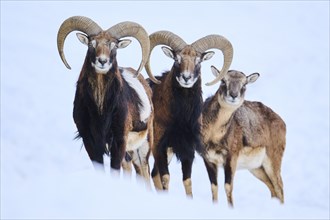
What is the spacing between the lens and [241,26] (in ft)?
169

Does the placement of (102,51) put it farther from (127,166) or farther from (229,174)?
(229,174)

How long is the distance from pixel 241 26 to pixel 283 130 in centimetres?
3048

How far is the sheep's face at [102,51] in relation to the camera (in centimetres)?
1482

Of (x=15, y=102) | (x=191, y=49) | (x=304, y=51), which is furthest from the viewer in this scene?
(x=304, y=51)

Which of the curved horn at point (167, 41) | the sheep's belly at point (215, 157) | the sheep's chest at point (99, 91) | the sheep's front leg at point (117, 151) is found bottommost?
the sheep's belly at point (215, 157)

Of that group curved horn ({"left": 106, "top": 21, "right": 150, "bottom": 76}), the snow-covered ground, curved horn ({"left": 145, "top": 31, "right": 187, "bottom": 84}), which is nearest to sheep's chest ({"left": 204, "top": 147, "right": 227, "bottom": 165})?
the snow-covered ground

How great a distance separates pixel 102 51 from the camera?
14867mm

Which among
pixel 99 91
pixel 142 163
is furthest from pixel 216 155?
pixel 99 91

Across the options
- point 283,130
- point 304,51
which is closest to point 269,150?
point 283,130

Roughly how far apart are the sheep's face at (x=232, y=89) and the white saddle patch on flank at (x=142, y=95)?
97.1 inches

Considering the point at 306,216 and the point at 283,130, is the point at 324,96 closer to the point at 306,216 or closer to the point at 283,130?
the point at 283,130

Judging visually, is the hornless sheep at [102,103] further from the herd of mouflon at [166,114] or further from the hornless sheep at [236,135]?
the hornless sheep at [236,135]

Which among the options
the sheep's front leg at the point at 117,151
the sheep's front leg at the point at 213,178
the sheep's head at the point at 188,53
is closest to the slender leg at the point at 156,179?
the sheep's front leg at the point at 213,178

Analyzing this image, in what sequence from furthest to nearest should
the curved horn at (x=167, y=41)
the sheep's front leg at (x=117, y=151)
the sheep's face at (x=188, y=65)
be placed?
the curved horn at (x=167, y=41) → the sheep's face at (x=188, y=65) → the sheep's front leg at (x=117, y=151)
